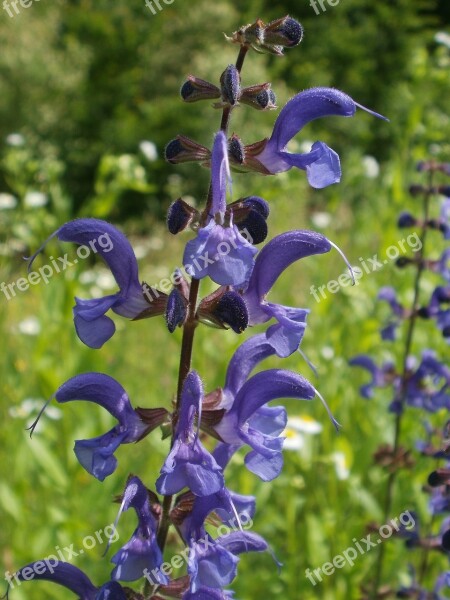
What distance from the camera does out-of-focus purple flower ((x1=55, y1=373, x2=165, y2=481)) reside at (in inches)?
59.6

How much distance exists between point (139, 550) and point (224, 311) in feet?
1.58

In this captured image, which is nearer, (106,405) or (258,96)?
(258,96)

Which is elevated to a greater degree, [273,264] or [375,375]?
[273,264]

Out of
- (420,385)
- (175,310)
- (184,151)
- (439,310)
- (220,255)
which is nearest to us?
(220,255)

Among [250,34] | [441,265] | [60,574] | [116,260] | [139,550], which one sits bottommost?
[441,265]

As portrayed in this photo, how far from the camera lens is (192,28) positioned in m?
12.8

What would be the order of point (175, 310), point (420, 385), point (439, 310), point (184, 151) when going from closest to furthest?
point (175, 310) < point (184, 151) < point (439, 310) < point (420, 385)

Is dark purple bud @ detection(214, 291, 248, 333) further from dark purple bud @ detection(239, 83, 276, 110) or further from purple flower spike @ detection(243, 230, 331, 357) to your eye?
dark purple bud @ detection(239, 83, 276, 110)

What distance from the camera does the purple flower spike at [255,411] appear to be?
4.99ft

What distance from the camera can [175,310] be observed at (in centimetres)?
142

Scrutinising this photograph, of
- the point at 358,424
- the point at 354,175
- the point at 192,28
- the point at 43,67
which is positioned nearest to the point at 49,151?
the point at 43,67

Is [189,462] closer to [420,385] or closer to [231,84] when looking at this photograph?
[231,84]

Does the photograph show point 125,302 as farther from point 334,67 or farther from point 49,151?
point 334,67

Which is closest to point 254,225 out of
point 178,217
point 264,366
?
point 178,217
